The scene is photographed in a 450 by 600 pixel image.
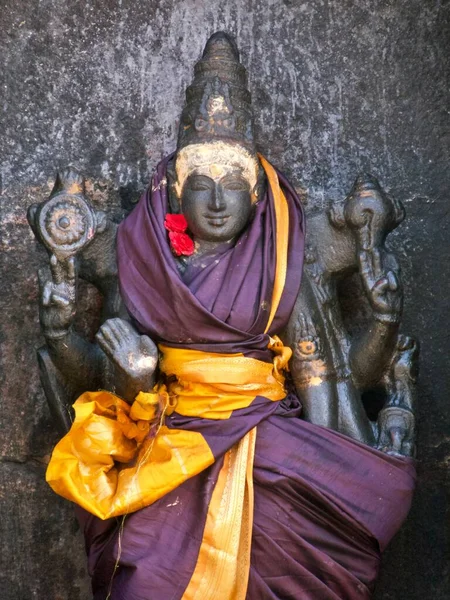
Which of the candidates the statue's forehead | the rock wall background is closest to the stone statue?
the statue's forehead

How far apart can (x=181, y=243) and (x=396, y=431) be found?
3.06 ft

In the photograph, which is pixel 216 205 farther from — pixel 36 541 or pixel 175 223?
pixel 36 541

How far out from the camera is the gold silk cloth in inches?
147

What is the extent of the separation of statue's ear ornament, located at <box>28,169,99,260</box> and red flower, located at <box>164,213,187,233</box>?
0.81ft

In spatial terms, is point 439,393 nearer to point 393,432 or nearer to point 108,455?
point 393,432

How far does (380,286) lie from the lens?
405 centimetres

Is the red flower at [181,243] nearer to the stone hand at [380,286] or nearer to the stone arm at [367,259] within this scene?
the stone arm at [367,259]

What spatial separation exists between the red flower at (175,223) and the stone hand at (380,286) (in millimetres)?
589

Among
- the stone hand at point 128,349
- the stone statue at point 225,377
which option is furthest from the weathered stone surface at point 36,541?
the stone hand at point 128,349

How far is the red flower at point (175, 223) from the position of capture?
4078mm

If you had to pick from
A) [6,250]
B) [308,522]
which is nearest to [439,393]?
[308,522]

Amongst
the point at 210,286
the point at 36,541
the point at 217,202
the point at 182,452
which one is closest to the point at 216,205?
the point at 217,202

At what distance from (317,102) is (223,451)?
1.61m

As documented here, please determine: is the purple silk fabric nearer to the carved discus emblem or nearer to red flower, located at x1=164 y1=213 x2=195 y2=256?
red flower, located at x1=164 y1=213 x2=195 y2=256
